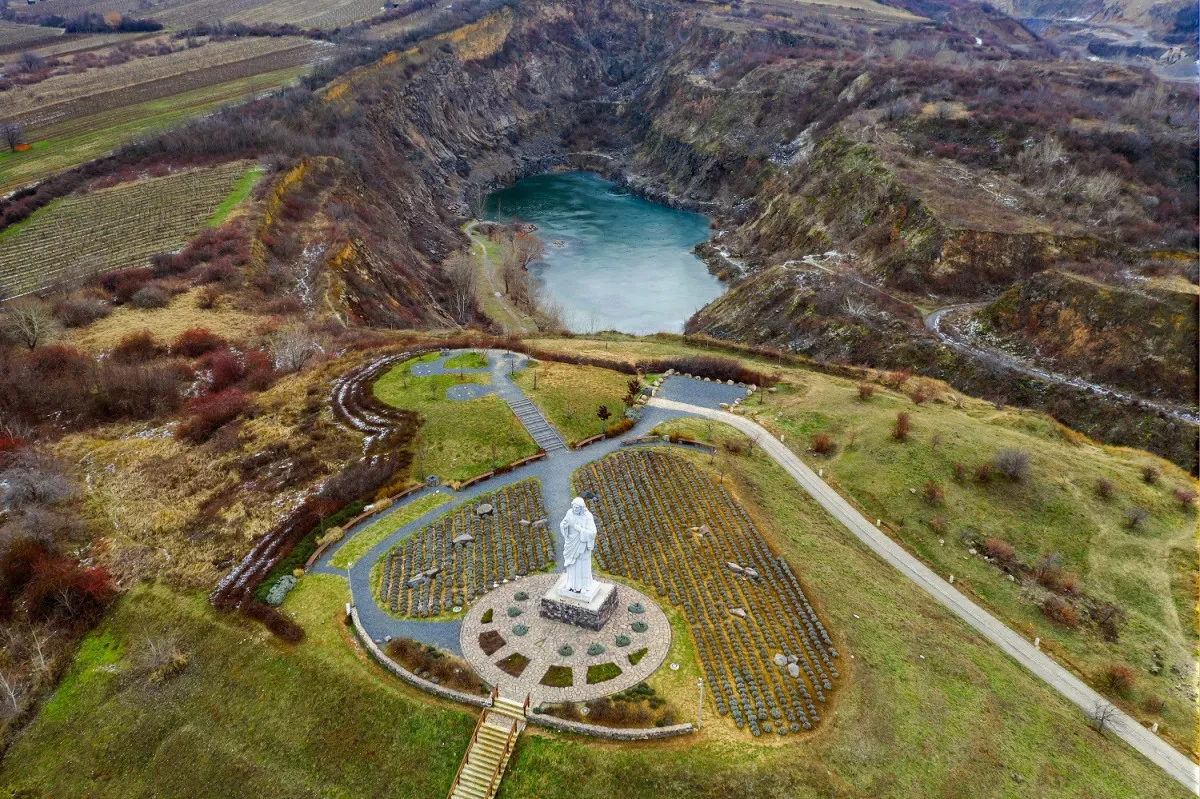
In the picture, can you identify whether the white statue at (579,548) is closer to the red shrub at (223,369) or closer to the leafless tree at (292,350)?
the leafless tree at (292,350)

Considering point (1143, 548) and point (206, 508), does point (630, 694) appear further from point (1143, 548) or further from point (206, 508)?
point (1143, 548)

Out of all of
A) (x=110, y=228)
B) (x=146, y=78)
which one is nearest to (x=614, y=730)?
(x=110, y=228)

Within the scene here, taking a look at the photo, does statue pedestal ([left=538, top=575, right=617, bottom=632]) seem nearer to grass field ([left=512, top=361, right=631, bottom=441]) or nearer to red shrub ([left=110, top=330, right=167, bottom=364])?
grass field ([left=512, top=361, right=631, bottom=441])

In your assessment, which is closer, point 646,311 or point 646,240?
point 646,311

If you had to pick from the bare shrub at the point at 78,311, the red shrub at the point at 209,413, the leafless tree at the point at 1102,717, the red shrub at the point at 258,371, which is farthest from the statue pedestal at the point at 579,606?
the bare shrub at the point at 78,311

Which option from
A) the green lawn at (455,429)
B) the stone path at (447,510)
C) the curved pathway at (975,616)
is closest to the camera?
the curved pathway at (975,616)

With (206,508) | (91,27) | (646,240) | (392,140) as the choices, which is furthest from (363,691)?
(91,27)
